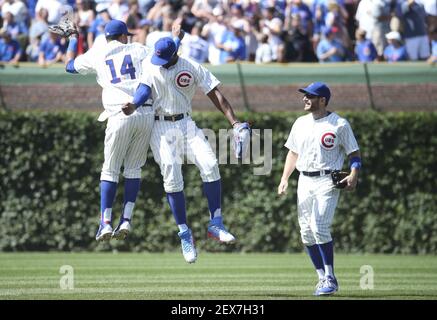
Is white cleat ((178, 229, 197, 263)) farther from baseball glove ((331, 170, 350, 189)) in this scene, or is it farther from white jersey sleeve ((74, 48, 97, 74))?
white jersey sleeve ((74, 48, 97, 74))

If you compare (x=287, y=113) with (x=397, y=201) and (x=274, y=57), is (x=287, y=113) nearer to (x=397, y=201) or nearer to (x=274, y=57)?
(x=274, y=57)

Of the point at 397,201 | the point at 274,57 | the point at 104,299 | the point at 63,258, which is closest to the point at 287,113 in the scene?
the point at 274,57

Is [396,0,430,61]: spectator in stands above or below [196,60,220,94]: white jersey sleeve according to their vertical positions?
above

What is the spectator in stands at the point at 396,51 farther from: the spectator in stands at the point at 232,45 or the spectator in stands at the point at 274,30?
the spectator in stands at the point at 232,45

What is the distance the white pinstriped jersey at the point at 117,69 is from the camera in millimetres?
12461

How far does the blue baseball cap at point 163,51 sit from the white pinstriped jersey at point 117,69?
44 cm

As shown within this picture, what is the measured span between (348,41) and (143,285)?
954 cm

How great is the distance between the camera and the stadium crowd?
67.4 ft

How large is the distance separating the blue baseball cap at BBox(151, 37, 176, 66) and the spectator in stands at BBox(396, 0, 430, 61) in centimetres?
946

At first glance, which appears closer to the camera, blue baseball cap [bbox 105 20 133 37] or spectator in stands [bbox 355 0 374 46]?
blue baseball cap [bbox 105 20 133 37]

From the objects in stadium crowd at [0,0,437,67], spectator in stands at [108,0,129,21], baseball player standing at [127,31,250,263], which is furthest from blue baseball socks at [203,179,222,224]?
spectator in stands at [108,0,129,21]

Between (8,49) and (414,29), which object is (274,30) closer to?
(414,29)

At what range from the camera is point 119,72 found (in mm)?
12453

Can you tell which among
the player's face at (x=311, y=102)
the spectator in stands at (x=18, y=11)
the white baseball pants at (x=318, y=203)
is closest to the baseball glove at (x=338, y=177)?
the white baseball pants at (x=318, y=203)
